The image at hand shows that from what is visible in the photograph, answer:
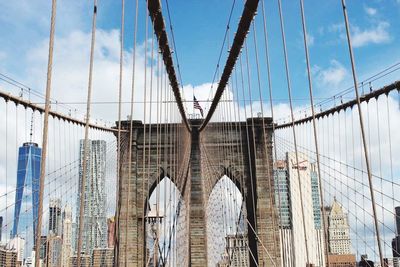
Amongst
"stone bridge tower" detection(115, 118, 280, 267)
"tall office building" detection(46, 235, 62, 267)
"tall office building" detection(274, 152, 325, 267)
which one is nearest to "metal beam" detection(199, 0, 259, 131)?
"stone bridge tower" detection(115, 118, 280, 267)

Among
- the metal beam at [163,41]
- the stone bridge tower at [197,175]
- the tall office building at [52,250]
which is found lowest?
the tall office building at [52,250]

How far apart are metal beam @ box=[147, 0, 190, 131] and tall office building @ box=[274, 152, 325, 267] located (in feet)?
12.5

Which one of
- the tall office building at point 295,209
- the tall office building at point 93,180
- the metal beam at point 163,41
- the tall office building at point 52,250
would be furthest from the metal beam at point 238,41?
the tall office building at point 52,250

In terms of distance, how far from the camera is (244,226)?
24.0 m

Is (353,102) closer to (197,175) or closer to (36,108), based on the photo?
(197,175)

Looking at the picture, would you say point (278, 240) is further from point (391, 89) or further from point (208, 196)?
point (391, 89)

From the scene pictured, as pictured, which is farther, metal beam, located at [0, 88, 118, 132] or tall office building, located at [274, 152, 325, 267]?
tall office building, located at [274, 152, 325, 267]

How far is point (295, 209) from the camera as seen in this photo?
65.4 m

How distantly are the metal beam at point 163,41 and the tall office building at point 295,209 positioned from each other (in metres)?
3.82

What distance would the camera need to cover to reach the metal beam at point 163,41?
1090 centimetres

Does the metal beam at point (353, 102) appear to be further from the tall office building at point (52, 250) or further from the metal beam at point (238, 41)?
the tall office building at point (52, 250)

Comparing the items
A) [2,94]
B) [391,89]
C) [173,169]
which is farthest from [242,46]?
[173,169]

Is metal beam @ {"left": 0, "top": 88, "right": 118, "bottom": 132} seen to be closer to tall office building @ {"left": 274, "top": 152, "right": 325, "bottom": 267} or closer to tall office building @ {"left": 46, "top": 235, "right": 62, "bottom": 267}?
tall office building @ {"left": 46, "top": 235, "right": 62, "bottom": 267}

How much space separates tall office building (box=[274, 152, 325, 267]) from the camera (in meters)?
17.8
